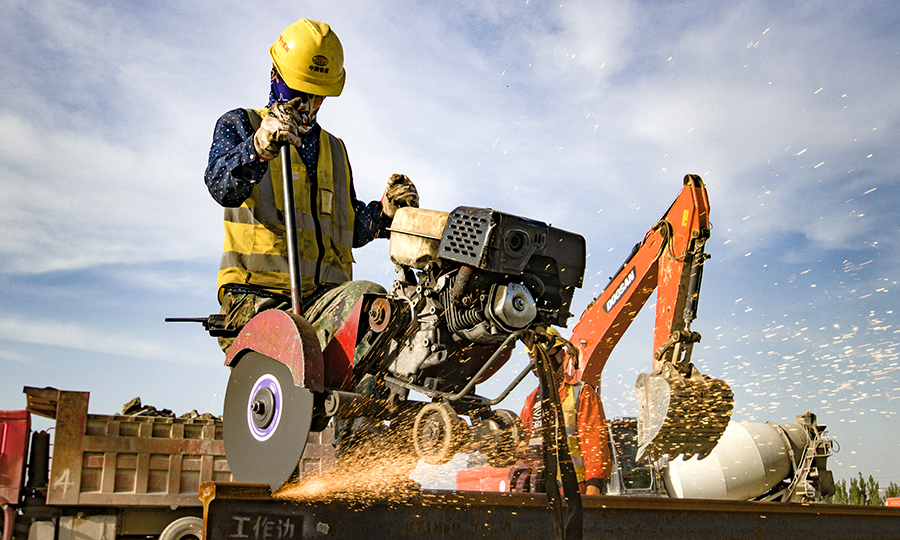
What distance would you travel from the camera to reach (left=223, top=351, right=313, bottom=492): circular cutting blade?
2328mm

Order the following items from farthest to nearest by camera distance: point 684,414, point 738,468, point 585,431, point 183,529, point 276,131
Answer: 1. point 738,468
2. point 585,431
3. point 183,529
4. point 684,414
5. point 276,131

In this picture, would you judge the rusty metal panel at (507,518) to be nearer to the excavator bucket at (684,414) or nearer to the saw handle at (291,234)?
the saw handle at (291,234)

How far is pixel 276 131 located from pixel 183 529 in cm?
398

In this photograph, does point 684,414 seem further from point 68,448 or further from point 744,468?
point 68,448

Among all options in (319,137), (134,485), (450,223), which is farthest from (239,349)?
(134,485)

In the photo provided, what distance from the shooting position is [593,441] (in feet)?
19.0

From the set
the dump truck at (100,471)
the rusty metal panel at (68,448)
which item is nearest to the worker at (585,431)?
the dump truck at (100,471)

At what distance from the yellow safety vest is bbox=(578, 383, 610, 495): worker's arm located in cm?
319

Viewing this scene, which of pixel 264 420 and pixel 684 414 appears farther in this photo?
pixel 684 414

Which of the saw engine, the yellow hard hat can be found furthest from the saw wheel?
the yellow hard hat

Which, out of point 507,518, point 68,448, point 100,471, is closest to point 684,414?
point 507,518

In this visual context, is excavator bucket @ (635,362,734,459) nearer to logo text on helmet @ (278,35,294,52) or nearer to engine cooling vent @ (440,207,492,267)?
engine cooling vent @ (440,207,492,267)

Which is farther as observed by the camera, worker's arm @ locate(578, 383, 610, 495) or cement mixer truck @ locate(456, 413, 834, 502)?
cement mixer truck @ locate(456, 413, 834, 502)

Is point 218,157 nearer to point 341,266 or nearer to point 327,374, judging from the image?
point 341,266
